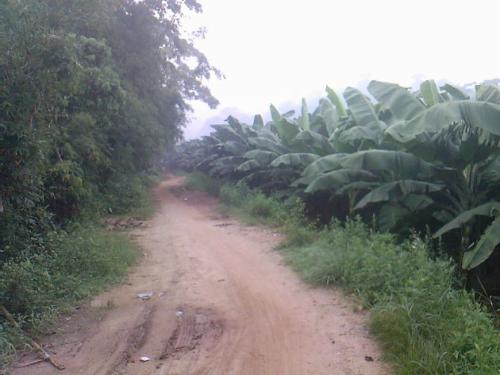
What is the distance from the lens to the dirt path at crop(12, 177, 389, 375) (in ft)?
14.0

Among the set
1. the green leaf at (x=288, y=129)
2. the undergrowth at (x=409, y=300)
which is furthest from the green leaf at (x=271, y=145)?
the undergrowth at (x=409, y=300)

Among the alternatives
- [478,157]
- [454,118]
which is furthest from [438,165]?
[454,118]

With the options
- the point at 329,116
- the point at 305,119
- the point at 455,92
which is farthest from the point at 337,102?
the point at 455,92

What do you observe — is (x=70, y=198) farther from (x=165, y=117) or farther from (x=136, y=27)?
(x=165, y=117)

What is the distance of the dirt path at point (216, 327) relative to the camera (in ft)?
14.0

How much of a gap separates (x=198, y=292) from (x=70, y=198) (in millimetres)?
4065

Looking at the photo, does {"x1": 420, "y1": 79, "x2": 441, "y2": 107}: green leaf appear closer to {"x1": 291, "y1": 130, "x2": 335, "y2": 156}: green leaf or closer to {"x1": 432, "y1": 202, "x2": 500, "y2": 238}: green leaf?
{"x1": 432, "y1": 202, "x2": 500, "y2": 238}: green leaf

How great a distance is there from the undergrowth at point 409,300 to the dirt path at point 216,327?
9.0 inches

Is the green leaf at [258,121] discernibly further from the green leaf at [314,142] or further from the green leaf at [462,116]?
the green leaf at [462,116]

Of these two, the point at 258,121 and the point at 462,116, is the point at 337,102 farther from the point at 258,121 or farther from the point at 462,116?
the point at 258,121

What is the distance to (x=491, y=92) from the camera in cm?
702

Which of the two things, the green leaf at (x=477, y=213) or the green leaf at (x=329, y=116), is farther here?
the green leaf at (x=329, y=116)

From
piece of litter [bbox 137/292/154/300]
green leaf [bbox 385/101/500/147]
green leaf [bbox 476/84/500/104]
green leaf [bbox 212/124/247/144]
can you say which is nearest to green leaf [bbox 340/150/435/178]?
green leaf [bbox 476/84/500/104]

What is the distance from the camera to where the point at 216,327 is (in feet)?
16.8
